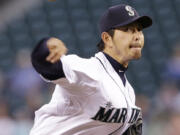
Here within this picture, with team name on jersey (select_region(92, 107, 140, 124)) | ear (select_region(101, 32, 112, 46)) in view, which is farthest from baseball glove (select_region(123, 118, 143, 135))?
ear (select_region(101, 32, 112, 46))

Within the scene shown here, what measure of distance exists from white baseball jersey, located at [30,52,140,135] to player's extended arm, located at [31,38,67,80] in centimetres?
20

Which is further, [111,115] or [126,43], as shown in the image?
[126,43]

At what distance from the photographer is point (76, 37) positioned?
8430 mm

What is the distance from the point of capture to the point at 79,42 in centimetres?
835

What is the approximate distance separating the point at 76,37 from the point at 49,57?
5769 mm

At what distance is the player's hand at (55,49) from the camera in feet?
8.66

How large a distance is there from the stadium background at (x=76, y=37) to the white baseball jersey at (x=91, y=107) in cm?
315

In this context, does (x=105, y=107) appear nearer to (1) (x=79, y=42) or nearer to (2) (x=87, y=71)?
(2) (x=87, y=71)

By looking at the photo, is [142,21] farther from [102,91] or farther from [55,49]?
[55,49]

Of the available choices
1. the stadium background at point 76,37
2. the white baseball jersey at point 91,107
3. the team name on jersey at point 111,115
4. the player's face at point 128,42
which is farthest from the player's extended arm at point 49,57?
the stadium background at point 76,37

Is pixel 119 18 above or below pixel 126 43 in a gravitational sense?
above

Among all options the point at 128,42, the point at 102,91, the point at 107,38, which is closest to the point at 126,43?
the point at 128,42

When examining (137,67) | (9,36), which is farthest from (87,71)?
(9,36)

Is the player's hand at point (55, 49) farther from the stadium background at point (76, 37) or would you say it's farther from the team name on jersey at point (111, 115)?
the stadium background at point (76, 37)
